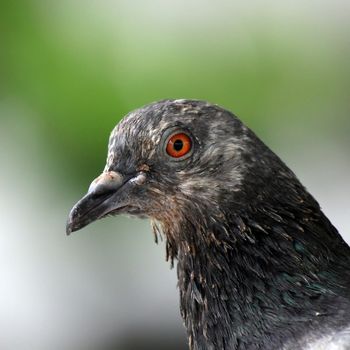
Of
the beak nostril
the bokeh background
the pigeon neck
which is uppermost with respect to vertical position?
the bokeh background

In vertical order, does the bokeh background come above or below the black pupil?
above

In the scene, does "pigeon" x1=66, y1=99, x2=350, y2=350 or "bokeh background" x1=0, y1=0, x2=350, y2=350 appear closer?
"pigeon" x1=66, y1=99, x2=350, y2=350

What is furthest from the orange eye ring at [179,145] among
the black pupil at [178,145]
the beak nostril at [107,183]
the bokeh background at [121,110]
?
the bokeh background at [121,110]

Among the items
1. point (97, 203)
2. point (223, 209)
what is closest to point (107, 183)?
point (97, 203)

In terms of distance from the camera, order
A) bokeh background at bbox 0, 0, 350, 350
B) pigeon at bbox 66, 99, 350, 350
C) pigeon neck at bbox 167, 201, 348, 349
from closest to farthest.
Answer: pigeon neck at bbox 167, 201, 348, 349
pigeon at bbox 66, 99, 350, 350
bokeh background at bbox 0, 0, 350, 350

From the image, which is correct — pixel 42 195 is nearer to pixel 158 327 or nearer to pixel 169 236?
pixel 158 327

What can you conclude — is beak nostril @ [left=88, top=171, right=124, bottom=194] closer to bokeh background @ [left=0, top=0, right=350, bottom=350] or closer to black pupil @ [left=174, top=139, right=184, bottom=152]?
black pupil @ [left=174, top=139, right=184, bottom=152]

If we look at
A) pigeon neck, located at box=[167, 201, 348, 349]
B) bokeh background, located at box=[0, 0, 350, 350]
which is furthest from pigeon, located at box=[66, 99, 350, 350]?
bokeh background, located at box=[0, 0, 350, 350]

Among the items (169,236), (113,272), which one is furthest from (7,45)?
(169,236)

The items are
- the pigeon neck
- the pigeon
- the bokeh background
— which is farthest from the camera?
the bokeh background
